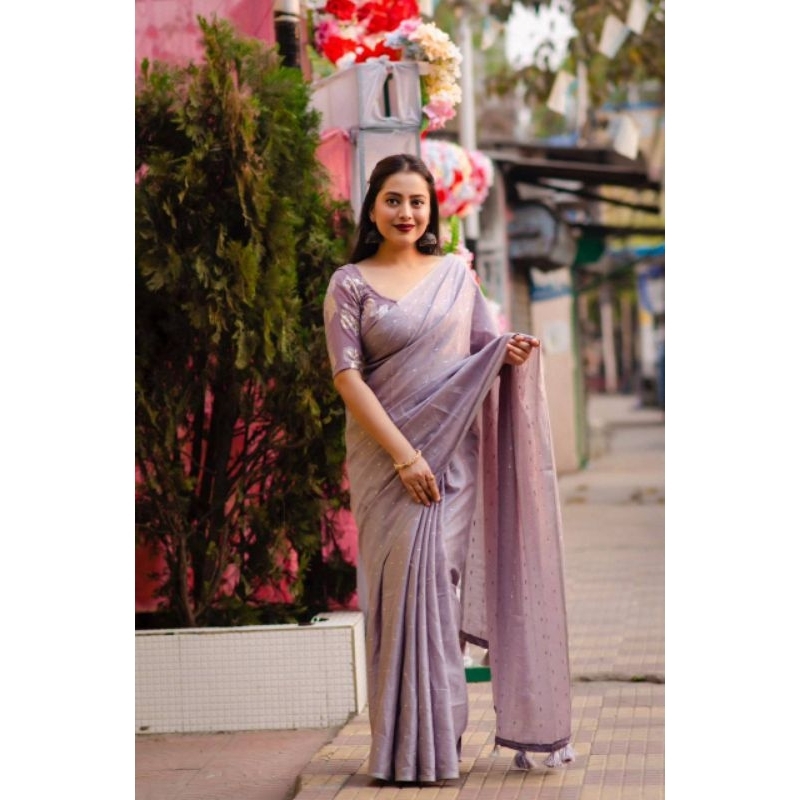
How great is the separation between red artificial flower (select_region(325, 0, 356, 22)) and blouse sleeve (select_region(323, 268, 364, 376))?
111 inches

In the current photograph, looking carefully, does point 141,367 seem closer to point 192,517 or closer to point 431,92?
point 192,517

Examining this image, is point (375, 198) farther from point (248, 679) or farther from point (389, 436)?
point (248, 679)

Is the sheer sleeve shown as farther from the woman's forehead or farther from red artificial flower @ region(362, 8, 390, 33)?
red artificial flower @ region(362, 8, 390, 33)

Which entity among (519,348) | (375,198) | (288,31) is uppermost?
(288,31)

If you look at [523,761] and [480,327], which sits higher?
[480,327]

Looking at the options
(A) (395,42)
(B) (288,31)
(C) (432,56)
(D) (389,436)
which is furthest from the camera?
(B) (288,31)

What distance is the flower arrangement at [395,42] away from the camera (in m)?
6.93

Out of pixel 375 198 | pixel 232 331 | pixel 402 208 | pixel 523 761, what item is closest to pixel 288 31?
pixel 232 331

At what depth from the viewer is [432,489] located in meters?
4.96

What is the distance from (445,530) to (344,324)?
705mm

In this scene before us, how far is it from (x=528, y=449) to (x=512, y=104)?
31259 mm

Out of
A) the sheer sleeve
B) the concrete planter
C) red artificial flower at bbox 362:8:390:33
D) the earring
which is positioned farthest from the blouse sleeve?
red artificial flower at bbox 362:8:390:33

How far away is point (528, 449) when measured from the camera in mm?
5172

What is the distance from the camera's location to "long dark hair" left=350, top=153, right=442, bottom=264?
5.07m
